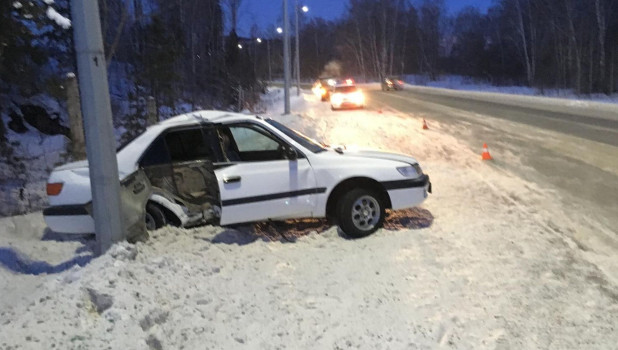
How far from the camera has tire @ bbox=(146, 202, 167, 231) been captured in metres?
6.12

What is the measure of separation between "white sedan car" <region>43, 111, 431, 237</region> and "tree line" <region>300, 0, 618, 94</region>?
42.8 m

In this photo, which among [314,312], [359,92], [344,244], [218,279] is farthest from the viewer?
[359,92]

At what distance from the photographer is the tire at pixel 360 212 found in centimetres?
618

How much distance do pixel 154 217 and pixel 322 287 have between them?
7.77 feet

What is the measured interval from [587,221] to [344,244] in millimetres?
3304

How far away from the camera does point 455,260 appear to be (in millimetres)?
5406

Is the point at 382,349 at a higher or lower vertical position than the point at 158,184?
lower

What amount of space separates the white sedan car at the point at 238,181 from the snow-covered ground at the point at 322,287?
12.3 inches

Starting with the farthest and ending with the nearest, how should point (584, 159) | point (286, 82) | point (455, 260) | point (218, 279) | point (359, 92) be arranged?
point (359, 92)
point (286, 82)
point (584, 159)
point (455, 260)
point (218, 279)

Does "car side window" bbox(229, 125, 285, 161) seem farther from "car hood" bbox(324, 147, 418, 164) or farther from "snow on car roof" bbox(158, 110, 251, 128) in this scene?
"car hood" bbox(324, 147, 418, 164)

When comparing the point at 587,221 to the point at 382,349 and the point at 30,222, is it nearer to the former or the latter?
the point at 382,349

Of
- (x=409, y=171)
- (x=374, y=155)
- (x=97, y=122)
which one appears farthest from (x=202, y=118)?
(x=409, y=171)

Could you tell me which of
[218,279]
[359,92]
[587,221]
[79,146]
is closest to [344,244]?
[218,279]

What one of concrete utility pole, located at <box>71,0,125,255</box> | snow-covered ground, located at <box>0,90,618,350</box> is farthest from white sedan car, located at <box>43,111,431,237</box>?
concrete utility pole, located at <box>71,0,125,255</box>
